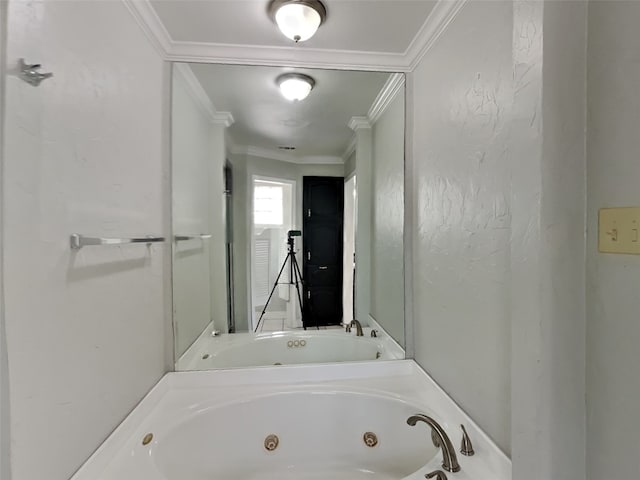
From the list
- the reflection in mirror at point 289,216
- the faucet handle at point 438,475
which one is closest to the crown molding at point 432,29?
the reflection in mirror at point 289,216

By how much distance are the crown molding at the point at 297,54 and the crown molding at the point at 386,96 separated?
0.17 ft

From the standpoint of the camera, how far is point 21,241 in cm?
68

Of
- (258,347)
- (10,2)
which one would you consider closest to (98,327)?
(10,2)

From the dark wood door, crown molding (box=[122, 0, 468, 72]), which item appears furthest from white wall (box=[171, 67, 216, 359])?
the dark wood door

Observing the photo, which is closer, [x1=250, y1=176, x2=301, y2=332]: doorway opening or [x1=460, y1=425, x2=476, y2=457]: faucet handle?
[x1=460, y1=425, x2=476, y2=457]: faucet handle

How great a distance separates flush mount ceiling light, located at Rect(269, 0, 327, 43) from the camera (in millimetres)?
1195

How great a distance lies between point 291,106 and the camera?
1812 mm

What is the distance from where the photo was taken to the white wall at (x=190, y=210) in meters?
1.59

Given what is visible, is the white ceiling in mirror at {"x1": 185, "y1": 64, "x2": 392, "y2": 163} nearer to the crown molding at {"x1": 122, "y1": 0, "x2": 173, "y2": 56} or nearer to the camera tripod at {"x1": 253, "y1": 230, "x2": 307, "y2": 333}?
the crown molding at {"x1": 122, "y1": 0, "x2": 173, "y2": 56}

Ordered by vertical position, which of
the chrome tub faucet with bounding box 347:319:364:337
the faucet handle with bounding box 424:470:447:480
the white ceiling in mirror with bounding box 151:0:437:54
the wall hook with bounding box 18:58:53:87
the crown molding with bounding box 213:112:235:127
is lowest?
the faucet handle with bounding box 424:470:447:480

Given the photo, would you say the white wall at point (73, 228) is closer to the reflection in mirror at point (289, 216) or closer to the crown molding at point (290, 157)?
the reflection in mirror at point (289, 216)

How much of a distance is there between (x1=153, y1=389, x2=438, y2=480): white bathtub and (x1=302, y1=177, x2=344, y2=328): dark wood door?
541mm

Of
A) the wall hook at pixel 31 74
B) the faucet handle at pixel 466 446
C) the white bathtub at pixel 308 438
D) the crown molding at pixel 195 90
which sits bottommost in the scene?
the white bathtub at pixel 308 438

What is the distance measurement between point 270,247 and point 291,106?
0.84 meters
